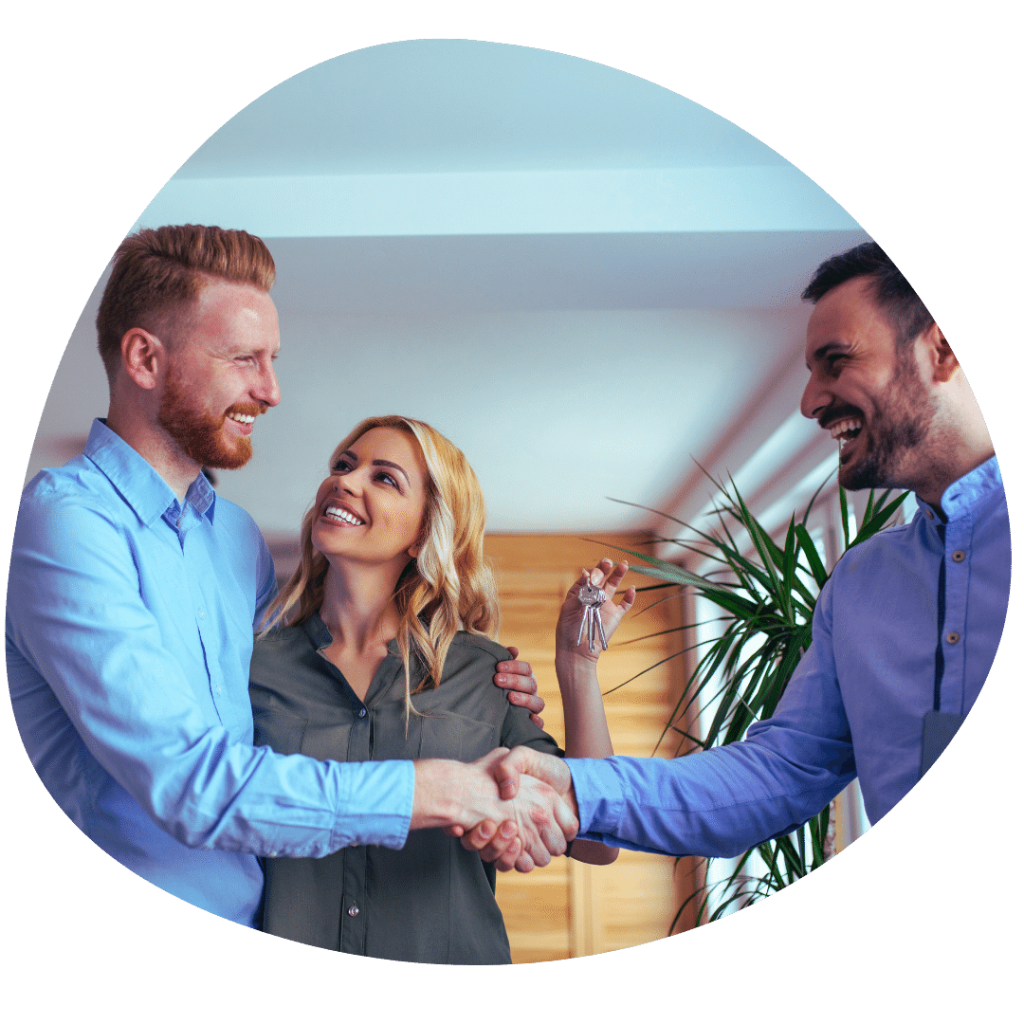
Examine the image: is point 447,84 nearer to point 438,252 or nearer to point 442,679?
point 438,252

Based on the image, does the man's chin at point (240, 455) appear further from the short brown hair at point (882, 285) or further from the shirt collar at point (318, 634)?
the short brown hair at point (882, 285)

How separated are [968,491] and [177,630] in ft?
3.50

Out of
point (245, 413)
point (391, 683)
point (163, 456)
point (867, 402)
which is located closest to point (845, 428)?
point (867, 402)

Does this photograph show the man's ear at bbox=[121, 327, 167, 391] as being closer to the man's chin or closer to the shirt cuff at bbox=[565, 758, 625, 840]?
the man's chin

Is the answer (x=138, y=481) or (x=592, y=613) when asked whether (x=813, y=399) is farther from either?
(x=138, y=481)

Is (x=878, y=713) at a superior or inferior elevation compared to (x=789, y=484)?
inferior

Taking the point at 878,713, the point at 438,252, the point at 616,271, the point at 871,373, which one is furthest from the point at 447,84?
the point at 878,713

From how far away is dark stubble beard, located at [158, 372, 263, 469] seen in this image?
4.26 ft

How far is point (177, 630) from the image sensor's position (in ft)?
4.10

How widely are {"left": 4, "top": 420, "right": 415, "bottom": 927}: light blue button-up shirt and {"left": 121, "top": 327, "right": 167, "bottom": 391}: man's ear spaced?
0.28 ft

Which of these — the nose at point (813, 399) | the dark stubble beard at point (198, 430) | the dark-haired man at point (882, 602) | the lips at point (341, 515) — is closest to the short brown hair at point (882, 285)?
the dark-haired man at point (882, 602)

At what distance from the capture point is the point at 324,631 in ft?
4.10

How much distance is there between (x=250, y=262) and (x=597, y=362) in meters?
0.48

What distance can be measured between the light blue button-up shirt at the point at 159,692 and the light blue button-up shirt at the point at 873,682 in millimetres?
441
